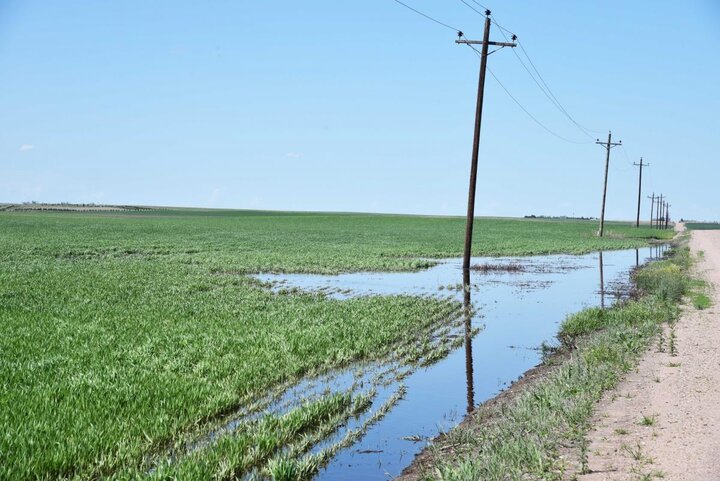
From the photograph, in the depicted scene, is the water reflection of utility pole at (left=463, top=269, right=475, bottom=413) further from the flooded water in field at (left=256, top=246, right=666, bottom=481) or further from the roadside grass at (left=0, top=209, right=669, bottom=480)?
the roadside grass at (left=0, top=209, right=669, bottom=480)

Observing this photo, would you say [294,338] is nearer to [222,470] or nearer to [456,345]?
[456,345]

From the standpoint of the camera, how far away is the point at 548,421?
8.69 meters

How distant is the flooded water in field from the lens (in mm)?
9000

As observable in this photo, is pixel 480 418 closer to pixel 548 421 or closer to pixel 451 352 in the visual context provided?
pixel 548 421

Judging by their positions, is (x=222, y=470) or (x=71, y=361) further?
(x=71, y=361)

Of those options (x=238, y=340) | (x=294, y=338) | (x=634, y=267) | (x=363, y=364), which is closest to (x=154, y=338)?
(x=238, y=340)

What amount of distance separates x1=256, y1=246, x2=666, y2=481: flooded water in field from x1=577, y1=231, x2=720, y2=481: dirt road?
222cm

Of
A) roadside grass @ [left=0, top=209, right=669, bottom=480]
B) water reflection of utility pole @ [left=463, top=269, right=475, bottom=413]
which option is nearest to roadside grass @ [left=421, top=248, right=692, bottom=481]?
water reflection of utility pole @ [left=463, top=269, right=475, bottom=413]

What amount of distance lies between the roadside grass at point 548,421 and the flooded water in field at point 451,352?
75cm

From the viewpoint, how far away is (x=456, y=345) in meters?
16.0

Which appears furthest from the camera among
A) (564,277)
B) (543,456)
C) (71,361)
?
(564,277)

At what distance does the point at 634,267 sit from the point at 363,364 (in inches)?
1198

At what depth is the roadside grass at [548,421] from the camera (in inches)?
284

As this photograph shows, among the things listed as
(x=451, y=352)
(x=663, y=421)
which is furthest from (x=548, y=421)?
(x=451, y=352)
